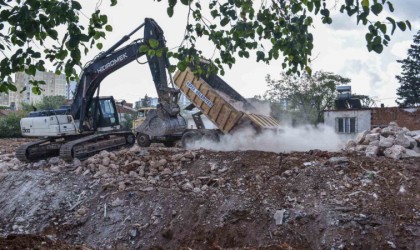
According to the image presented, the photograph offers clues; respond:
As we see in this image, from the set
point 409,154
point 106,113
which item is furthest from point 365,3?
point 106,113

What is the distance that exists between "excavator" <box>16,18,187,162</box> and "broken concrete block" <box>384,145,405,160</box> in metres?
5.21

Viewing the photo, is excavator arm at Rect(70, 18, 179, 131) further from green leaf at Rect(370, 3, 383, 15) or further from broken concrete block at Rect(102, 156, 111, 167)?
green leaf at Rect(370, 3, 383, 15)

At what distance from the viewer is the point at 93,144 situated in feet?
43.1

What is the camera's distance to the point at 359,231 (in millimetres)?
7129

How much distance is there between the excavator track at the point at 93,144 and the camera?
1221 centimetres

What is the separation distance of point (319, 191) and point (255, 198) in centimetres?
115

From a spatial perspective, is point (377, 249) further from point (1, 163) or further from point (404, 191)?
point (1, 163)

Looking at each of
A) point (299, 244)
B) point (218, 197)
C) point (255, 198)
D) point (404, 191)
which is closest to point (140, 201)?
point (218, 197)

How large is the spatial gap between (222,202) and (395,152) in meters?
4.47

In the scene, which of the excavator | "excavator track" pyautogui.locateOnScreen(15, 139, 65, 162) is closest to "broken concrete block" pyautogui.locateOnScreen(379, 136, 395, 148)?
the excavator

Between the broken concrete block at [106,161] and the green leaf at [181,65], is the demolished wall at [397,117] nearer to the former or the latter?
the broken concrete block at [106,161]

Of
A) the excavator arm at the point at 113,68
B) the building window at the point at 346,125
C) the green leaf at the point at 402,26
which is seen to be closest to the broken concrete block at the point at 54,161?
the excavator arm at the point at 113,68

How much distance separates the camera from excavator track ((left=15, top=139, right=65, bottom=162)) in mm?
12834

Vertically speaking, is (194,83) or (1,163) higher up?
(194,83)
